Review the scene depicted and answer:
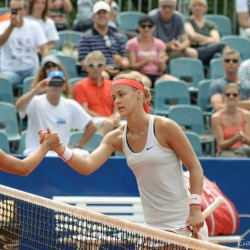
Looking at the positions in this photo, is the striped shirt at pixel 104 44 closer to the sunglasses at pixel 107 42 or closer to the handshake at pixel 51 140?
the sunglasses at pixel 107 42

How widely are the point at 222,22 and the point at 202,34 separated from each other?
100cm

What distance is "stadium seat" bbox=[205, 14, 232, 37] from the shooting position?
14.8m

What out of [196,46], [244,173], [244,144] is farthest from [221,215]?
[196,46]

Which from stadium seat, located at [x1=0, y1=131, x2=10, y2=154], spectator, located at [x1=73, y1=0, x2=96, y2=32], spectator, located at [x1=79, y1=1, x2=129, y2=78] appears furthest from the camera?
spectator, located at [x1=73, y1=0, x2=96, y2=32]

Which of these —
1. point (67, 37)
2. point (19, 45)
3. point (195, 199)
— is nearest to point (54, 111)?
point (19, 45)

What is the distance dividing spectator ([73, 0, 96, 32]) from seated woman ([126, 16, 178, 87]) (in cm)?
109

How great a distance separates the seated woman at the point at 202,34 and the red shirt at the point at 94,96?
260cm

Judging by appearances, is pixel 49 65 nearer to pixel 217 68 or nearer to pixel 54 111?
pixel 54 111

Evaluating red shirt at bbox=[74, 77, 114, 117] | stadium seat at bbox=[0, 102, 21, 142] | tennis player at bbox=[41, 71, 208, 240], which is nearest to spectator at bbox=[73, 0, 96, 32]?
red shirt at bbox=[74, 77, 114, 117]

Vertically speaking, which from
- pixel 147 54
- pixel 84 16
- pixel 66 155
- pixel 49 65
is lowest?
pixel 147 54

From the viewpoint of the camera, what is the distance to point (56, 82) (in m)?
10.4

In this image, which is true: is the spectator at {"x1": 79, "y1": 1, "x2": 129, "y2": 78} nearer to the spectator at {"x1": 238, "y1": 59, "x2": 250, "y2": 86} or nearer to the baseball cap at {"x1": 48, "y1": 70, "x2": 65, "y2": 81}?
the spectator at {"x1": 238, "y1": 59, "x2": 250, "y2": 86}

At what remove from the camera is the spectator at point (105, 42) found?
12.7 meters

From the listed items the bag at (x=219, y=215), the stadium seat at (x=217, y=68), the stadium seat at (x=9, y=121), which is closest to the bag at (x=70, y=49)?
the stadium seat at (x=217, y=68)
